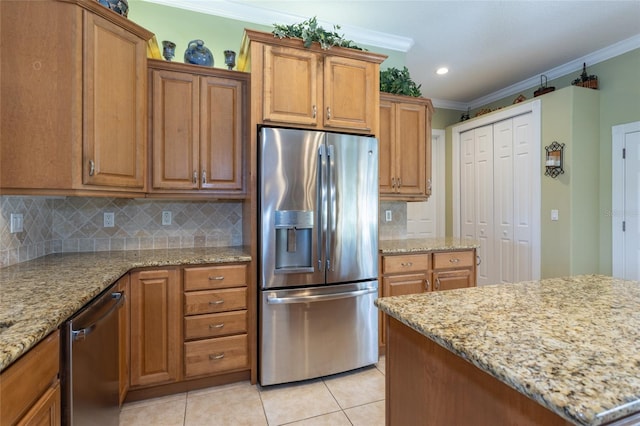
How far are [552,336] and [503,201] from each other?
391cm

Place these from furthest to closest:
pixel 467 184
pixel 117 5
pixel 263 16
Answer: pixel 467 184 < pixel 263 16 < pixel 117 5

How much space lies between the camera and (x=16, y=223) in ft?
6.05

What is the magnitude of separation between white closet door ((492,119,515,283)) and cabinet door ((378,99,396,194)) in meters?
2.18

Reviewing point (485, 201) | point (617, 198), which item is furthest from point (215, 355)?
point (617, 198)

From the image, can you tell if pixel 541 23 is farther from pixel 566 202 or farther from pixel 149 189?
pixel 149 189

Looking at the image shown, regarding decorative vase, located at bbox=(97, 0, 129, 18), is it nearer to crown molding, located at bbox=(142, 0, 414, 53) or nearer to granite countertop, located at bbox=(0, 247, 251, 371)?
crown molding, located at bbox=(142, 0, 414, 53)

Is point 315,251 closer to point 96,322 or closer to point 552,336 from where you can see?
point 96,322

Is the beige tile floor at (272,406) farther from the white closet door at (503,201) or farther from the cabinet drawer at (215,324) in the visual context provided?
the white closet door at (503,201)

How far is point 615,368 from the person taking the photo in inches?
26.4

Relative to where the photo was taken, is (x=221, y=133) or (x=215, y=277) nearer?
(x=215, y=277)

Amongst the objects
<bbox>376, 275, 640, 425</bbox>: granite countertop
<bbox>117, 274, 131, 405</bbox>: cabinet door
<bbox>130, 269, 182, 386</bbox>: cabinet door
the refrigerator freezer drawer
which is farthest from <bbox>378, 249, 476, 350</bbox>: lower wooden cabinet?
<bbox>117, 274, 131, 405</bbox>: cabinet door

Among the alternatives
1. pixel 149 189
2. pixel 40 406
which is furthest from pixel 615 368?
pixel 149 189

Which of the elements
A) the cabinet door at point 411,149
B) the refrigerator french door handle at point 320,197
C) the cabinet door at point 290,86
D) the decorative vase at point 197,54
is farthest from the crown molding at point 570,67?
the decorative vase at point 197,54

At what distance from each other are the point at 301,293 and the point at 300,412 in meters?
0.71
